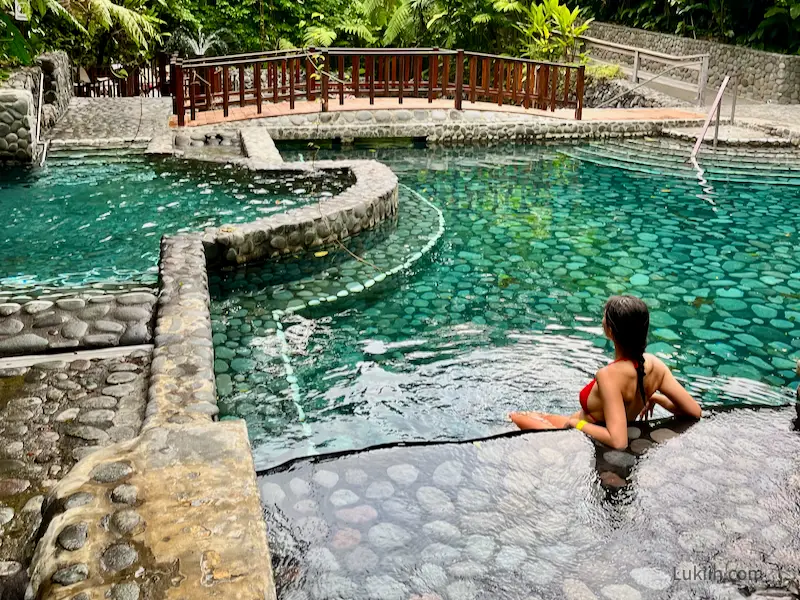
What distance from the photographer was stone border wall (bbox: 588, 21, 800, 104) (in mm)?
17078

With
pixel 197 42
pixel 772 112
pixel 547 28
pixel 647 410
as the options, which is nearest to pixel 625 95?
pixel 547 28

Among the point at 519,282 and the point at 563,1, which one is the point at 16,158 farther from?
the point at 563,1

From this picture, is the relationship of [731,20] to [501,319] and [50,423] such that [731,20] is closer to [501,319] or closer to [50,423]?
[501,319]

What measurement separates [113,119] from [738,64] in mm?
14289

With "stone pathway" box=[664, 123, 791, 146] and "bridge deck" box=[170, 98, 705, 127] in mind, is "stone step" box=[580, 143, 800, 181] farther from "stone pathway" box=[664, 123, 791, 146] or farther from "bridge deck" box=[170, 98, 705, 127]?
"bridge deck" box=[170, 98, 705, 127]

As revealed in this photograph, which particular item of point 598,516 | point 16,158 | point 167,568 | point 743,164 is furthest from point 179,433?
point 743,164

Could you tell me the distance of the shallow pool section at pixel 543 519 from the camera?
9.00 feet

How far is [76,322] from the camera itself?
15.6 feet

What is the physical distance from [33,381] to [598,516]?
289cm

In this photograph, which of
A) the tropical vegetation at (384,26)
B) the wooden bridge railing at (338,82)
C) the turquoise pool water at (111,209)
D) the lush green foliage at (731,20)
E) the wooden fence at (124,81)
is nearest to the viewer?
the turquoise pool water at (111,209)

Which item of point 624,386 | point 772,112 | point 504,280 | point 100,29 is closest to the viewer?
point 624,386

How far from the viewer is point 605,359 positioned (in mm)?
5355

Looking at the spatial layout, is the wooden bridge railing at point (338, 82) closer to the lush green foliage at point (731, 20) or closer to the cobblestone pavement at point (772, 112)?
the cobblestone pavement at point (772, 112)

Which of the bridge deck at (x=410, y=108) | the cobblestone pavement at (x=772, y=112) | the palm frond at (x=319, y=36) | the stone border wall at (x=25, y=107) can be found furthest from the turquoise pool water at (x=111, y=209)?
the palm frond at (x=319, y=36)
